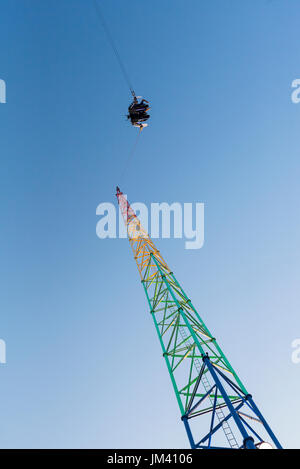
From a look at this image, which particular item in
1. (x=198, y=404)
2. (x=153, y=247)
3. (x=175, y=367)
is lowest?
(x=198, y=404)
